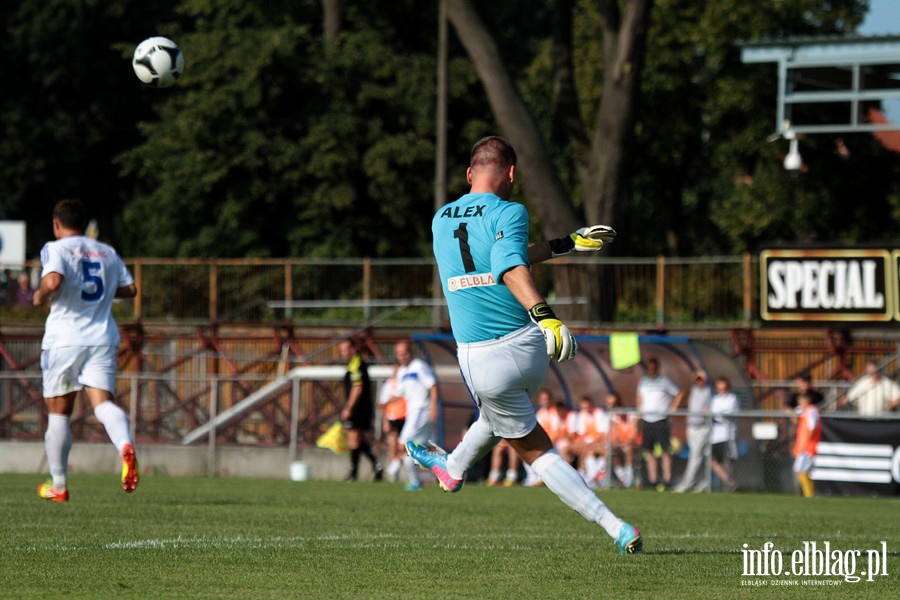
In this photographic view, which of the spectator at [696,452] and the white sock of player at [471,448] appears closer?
the white sock of player at [471,448]

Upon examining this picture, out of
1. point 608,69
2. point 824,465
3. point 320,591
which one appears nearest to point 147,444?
point 824,465

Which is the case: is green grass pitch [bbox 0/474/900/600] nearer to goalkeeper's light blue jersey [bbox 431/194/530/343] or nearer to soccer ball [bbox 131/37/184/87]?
goalkeeper's light blue jersey [bbox 431/194/530/343]

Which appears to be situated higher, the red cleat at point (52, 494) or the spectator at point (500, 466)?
the red cleat at point (52, 494)

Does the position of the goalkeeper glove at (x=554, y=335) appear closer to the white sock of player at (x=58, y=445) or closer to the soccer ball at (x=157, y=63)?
the white sock of player at (x=58, y=445)

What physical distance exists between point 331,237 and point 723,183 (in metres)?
14.2

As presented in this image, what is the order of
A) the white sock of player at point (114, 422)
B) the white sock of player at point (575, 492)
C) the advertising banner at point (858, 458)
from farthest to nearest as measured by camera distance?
the advertising banner at point (858, 458), the white sock of player at point (114, 422), the white sock of player at point (575, 492)

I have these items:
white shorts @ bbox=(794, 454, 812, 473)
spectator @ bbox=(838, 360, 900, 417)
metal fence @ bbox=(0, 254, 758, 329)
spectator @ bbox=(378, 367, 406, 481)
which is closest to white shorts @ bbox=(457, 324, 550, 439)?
spectator @ bbox=(378, 367, 406, 481)

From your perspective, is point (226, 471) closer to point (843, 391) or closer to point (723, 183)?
point (843, 391)

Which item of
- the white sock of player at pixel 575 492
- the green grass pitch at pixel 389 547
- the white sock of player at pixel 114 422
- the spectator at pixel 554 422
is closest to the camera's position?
the green grass pitch at pixel 389 547

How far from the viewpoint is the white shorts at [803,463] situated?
66.7 feet

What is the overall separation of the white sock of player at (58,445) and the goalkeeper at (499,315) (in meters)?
4.84

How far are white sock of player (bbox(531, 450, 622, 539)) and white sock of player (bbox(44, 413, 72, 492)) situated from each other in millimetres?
5085

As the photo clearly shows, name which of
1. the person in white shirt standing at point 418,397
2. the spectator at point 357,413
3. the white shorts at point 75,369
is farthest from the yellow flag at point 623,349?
the white shorts at point 75,369

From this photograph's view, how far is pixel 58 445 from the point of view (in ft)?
39.7
